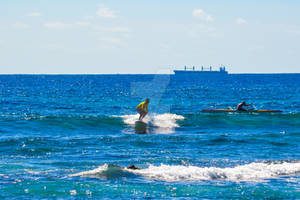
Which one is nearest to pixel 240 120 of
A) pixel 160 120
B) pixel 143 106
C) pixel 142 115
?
pixel 160 120

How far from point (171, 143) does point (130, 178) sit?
26.0 ft

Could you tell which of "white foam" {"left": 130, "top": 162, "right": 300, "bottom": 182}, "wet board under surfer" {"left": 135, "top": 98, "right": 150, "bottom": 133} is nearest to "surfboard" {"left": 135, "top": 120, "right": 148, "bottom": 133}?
"wet board under surfer" {"left": 135, "top": 98, "right": 150, "bottom": 133}

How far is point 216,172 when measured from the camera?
47.2 feet

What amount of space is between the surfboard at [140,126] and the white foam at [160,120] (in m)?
0.36

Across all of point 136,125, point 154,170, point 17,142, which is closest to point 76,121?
point 136,125

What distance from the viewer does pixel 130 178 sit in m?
13.7

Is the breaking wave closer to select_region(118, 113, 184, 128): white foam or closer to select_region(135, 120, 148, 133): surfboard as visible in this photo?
select_region(135, 120, 148, 133): surfboard

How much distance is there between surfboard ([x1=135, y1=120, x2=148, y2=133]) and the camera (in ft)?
87.0

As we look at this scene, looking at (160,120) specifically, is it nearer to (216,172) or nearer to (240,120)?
(240,120)

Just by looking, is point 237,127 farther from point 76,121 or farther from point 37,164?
point 37,164

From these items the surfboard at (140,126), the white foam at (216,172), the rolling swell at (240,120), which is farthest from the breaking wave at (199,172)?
the rolling swell at (240,120)

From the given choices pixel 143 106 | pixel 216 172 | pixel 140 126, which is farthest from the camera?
pixel 140 126

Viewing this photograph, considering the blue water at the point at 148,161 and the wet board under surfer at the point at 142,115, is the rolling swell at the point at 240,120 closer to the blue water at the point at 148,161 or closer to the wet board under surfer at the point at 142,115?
the blue water at the point at 148,161

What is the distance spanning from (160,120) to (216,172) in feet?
55.1
